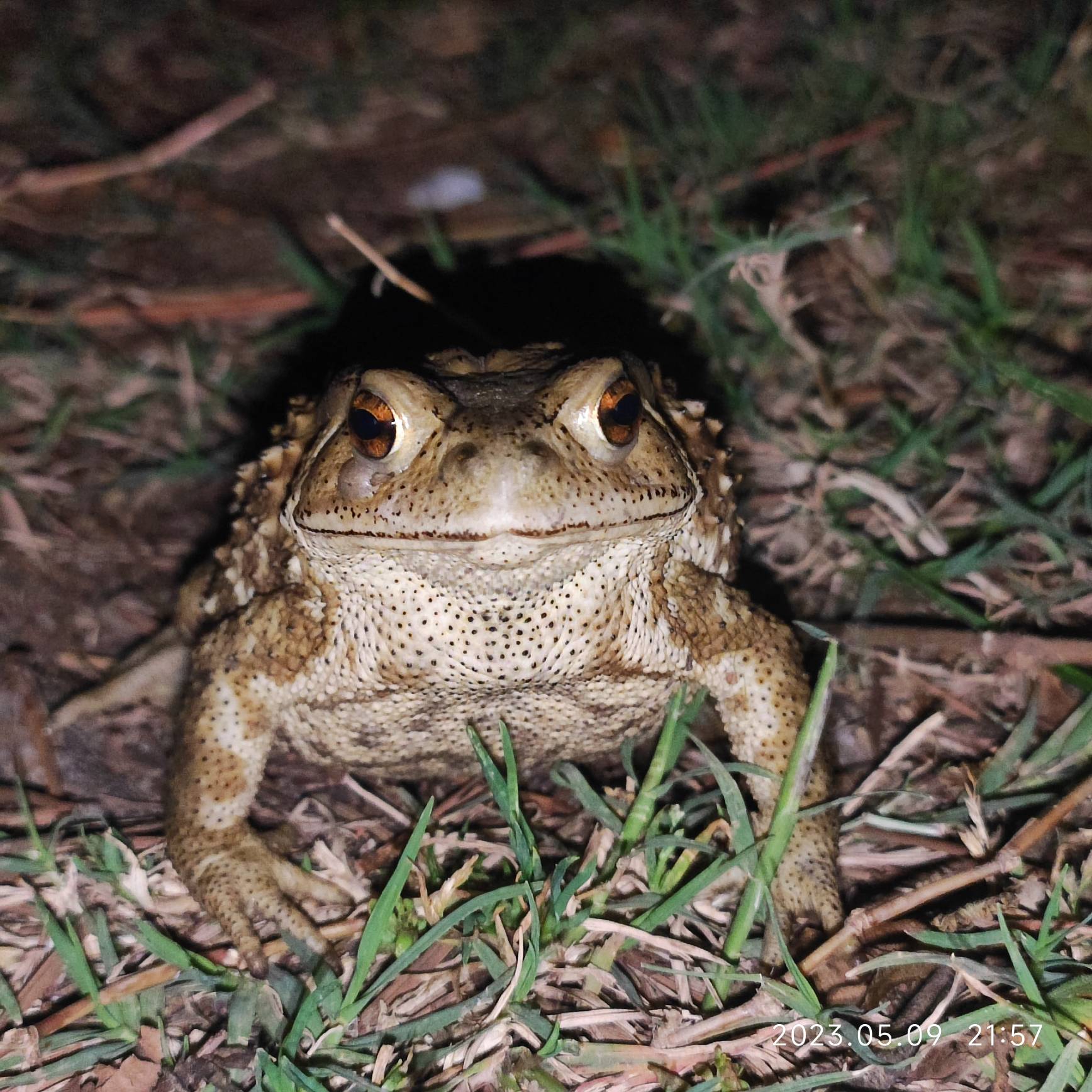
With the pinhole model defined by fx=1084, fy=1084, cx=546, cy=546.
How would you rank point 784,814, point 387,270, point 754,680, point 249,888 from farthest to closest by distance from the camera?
point 387,270 < point 754,680 < point 249,888 < point 784,814

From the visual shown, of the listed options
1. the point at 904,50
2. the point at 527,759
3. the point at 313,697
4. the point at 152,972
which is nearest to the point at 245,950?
the point at 152,972

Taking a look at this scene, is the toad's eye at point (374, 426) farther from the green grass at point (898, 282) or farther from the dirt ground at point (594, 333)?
the green grass at point (898, 282)

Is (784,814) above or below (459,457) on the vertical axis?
below

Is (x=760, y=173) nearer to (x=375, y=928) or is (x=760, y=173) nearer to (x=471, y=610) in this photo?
(x=471, y=610)

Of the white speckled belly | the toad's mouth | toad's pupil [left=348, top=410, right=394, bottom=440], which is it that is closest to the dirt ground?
the white speckled belly

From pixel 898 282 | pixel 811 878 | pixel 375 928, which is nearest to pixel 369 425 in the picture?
pixel 375 928

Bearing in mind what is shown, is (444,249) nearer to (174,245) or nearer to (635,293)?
(635,293)

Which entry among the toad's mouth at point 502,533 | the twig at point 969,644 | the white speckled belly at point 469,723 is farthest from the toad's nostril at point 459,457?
the twig at point 969,644

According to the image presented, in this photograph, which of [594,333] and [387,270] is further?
[387,270]
